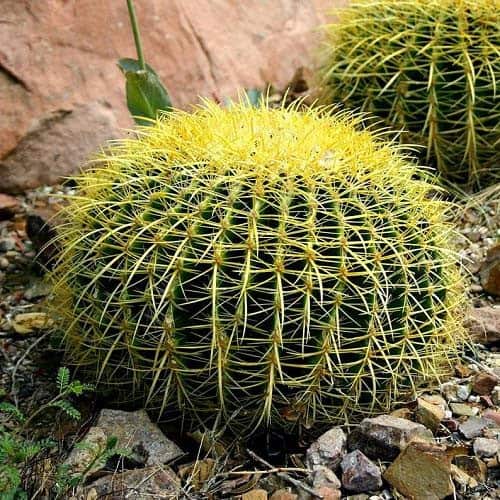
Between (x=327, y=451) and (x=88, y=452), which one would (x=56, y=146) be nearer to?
(x=88, y=452)

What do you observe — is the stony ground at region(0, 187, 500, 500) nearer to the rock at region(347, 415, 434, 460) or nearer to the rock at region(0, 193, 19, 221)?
the rock at region(347, 415, 434, 460)

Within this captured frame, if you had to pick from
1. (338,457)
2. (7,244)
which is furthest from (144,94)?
(338,457)

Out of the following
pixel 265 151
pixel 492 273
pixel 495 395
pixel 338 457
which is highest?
pixel 265 151

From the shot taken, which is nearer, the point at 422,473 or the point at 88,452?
the point at 422,473

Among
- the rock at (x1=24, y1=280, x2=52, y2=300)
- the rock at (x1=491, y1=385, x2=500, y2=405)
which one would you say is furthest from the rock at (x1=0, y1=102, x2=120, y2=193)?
the rock at (x1=491, y1=385, x2=500, y2=405)

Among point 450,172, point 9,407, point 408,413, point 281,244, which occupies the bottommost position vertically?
point 450,172

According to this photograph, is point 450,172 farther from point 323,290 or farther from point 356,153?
point 323,290

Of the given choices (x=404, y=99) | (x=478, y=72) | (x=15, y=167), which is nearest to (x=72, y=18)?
(x=15, y=167)
